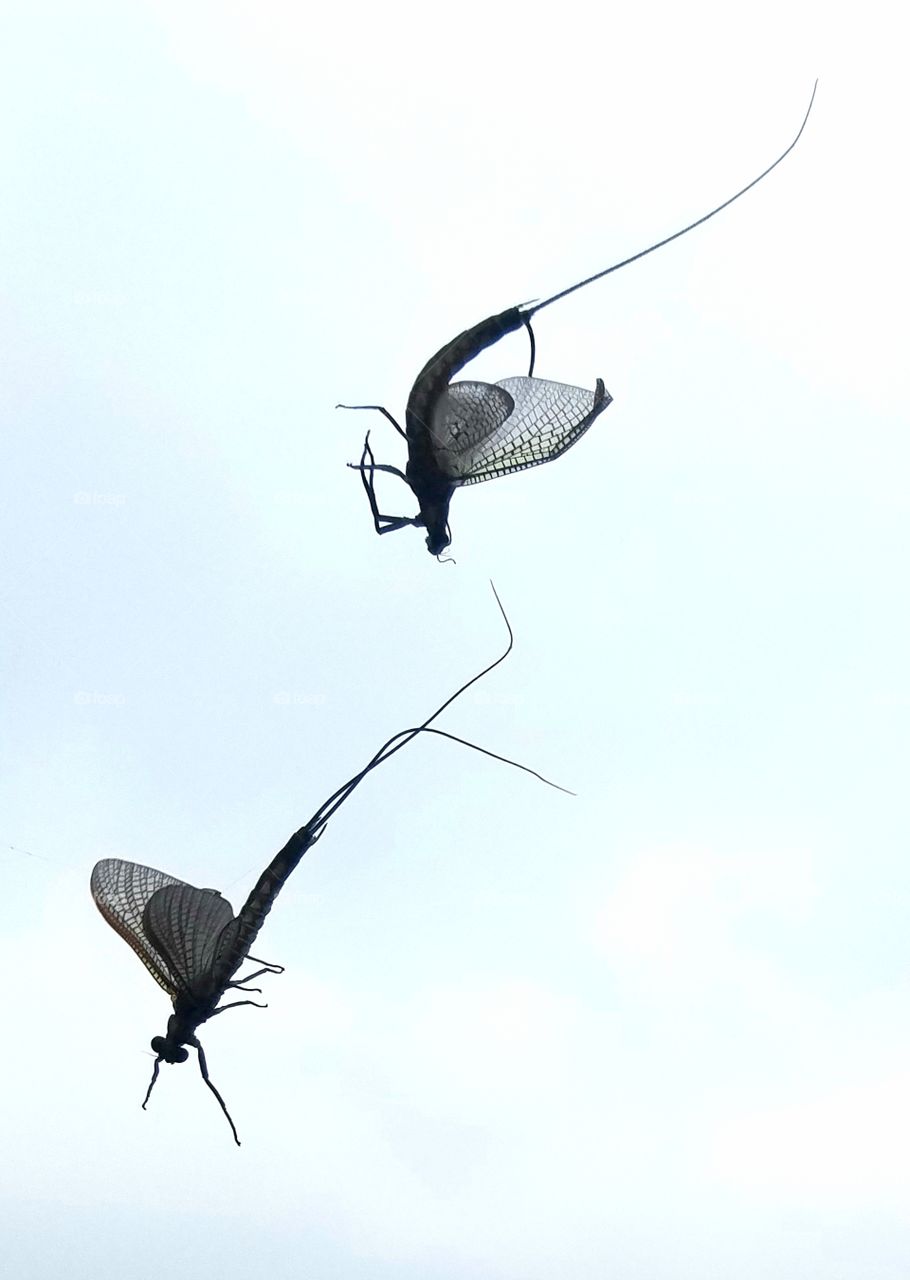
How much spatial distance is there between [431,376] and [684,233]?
1.62 meters

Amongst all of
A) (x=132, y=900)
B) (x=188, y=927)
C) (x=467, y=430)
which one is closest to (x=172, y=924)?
(x=188, y=927)

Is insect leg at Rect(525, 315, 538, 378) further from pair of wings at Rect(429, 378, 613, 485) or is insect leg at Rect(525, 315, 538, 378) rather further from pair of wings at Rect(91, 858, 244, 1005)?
pair of wings at Rect(91, 858, 244, 1005)

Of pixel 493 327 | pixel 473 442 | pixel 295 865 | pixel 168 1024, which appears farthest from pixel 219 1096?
pixel 493 327

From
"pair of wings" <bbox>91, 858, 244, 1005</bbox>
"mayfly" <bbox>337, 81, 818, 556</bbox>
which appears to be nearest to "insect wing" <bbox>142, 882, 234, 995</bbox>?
"pair of wings" <bbox>91, 858, 244, 1005</bbox>

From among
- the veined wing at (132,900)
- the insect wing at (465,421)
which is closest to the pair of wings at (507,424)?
the insect wing at (465,421)

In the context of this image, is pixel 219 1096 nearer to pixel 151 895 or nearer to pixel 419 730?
pixel 151 895

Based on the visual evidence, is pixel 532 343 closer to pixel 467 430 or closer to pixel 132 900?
pixel 467 430

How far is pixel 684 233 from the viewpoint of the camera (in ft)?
18.9

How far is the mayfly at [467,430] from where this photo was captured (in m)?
6.55

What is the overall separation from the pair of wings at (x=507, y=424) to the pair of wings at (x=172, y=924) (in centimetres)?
308

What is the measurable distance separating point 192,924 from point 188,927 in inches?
1.7

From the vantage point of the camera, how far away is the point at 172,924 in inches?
269

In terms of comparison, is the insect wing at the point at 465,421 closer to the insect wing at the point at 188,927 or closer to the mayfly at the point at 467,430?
the mayfly at the point at 467,430

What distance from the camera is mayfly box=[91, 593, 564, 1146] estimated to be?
6625 mm
